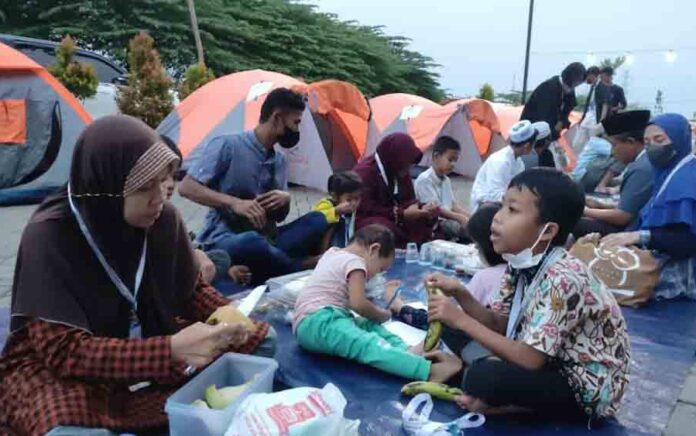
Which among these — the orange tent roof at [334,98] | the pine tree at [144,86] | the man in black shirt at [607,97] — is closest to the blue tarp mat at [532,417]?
the orange tent roof at [334,98]

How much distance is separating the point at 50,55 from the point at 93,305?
7.27 m

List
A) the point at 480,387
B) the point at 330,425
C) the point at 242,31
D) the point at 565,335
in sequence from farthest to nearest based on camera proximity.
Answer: the point at 242,31 < the point at 480,387 < the point at 565,335 < the point at 330,425

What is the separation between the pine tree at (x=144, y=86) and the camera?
804 cm

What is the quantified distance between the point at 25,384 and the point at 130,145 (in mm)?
724

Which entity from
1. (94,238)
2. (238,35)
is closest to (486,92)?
(238,35)

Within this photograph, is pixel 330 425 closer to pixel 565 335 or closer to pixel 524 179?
pixel 565 335

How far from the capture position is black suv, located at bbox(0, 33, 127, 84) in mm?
7645

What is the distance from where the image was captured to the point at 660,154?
383 cm

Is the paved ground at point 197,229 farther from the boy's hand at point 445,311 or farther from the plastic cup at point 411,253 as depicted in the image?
the plastic cup at point 411,253

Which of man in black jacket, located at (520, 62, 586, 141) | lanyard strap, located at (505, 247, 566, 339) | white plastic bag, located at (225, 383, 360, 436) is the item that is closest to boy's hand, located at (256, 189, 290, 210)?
lanyard strap, located at (505, 247, 566, 339)

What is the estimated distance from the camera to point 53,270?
1736mm

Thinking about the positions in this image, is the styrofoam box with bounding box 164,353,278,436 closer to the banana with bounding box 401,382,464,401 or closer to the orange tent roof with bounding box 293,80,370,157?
the banana with bounding box 401,382,464,401

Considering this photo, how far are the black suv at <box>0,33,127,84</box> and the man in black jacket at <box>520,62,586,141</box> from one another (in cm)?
512

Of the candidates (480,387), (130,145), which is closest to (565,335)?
(480,387)
